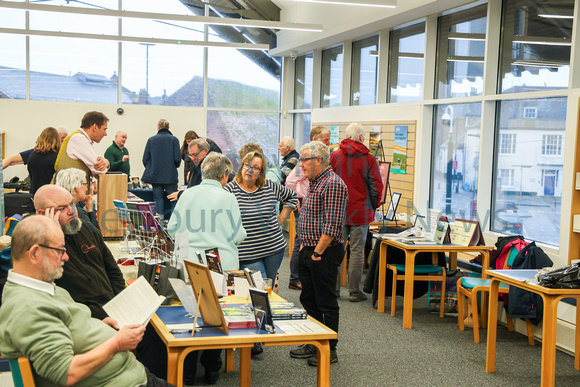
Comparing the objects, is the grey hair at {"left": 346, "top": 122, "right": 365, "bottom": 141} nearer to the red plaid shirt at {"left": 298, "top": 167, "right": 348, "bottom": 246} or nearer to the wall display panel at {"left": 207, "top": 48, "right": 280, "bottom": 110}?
the red plaid shirt at {"left": 298, "top": 167, "right": 348, "bottom": 246}

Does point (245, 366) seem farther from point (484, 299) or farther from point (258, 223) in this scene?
point (484, 299)

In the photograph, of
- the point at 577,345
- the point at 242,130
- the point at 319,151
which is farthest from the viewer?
the point at 242,130

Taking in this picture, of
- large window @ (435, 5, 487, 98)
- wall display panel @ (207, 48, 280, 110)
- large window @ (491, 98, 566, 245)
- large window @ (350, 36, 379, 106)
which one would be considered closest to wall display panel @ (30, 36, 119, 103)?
wall display panel @ (207, 48, 280, 110)

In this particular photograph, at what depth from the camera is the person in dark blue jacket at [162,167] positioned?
27.1 ft

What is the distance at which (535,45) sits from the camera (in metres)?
5.90

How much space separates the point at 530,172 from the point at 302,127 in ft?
22.4

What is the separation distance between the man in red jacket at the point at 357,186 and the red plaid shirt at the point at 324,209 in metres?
1.70

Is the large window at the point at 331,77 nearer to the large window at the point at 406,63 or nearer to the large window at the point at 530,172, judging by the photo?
the large window at the point at 406,63

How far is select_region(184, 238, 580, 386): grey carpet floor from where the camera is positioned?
4.04 m

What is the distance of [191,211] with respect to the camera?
368 centimetres

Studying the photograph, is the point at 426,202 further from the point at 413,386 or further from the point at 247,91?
the point at 247,91

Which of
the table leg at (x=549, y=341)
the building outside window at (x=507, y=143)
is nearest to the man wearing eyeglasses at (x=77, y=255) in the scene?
the table leg at (x=549, y=341)

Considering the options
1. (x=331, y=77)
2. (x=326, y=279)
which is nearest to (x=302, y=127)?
(x=331, y=77)

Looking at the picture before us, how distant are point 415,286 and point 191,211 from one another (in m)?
3.08
